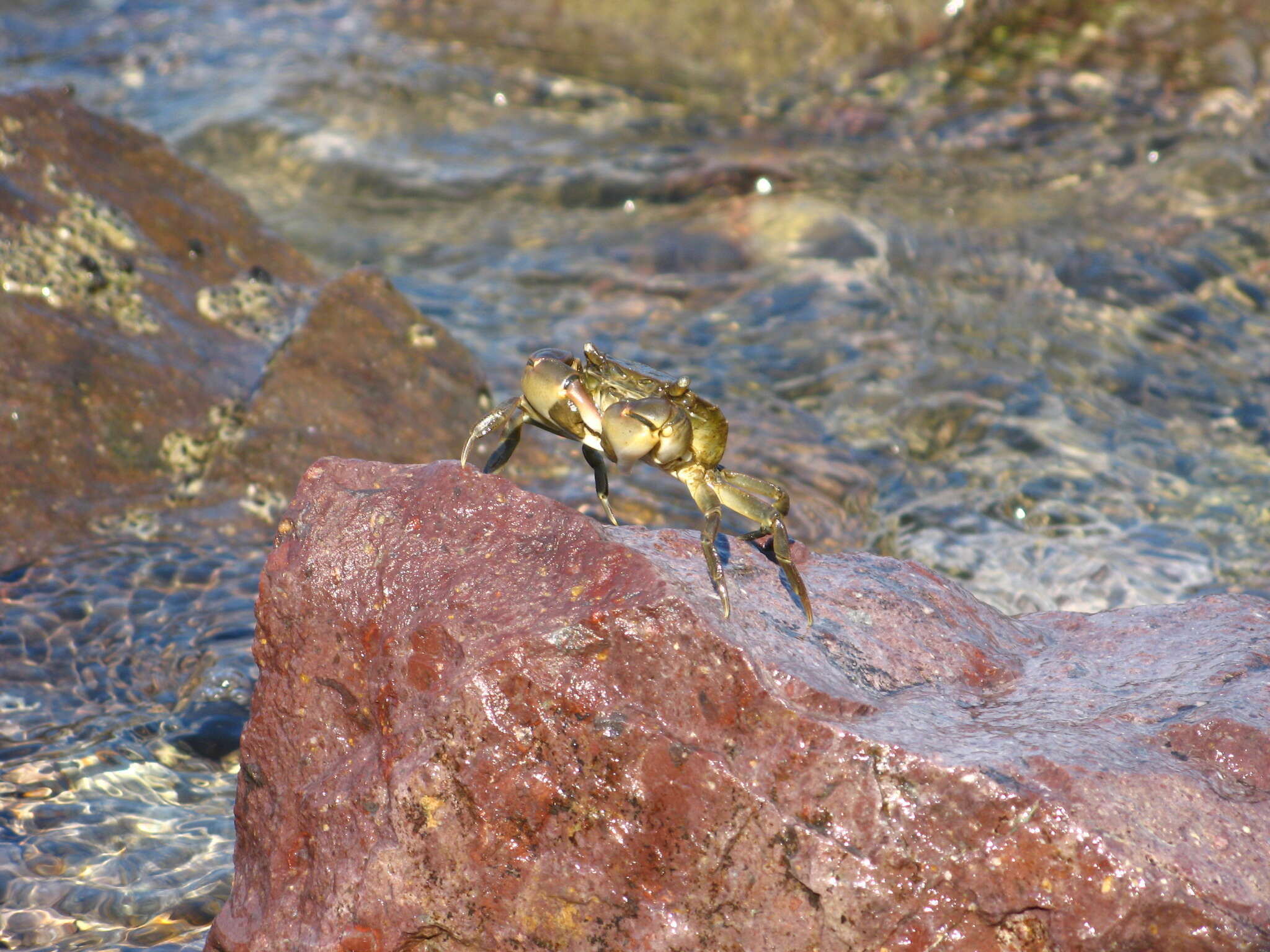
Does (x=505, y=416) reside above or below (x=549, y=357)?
below

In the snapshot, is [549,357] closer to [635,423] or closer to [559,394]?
[559,394]

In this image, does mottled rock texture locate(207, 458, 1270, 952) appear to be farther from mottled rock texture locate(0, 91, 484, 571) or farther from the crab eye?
Result: mottled rock texture locate(0, 91, 484, 571)

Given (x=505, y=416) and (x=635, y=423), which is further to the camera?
(x=505, y=416)

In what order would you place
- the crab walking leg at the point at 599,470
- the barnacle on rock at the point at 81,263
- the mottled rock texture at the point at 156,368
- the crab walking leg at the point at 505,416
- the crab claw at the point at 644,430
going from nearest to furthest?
the crab claw at the point at 644,430, the crab walking leg at the point at 505,416, the crab walking leg at the point at 599,470, the mottled rock texture at the point at 156,368, the barnacle on rock at the point at 81,263

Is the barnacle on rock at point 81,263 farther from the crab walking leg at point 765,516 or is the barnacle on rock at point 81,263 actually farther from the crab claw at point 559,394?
the crab walking leg at point 765,516

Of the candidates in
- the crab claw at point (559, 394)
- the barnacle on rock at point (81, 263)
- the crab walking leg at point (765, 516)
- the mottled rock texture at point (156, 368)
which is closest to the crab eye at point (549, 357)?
the crab claw at point (559, 394)

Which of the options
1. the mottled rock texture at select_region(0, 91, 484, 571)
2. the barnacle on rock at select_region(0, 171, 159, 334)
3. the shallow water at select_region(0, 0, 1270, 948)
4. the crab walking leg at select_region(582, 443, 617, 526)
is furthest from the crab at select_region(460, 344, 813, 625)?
the barnacle on rock at select_region(0, 171, 159, 334)

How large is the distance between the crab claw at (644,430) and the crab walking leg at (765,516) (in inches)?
6.6

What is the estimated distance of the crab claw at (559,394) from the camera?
313cm

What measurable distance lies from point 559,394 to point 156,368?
2.81 metres

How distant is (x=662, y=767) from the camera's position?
2426mm

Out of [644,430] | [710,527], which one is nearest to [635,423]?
[644,430]

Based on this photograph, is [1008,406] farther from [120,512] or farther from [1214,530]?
[120,512]

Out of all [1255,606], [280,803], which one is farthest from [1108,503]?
[280,803]
